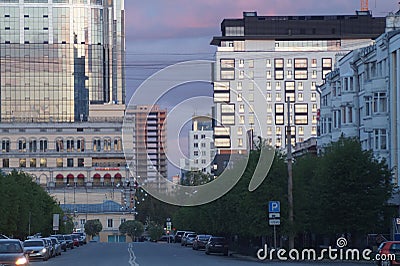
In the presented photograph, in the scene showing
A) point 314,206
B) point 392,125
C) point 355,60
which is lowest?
point 314,206

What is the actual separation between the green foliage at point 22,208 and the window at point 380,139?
31.1 metres

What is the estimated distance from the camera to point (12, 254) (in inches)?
1686

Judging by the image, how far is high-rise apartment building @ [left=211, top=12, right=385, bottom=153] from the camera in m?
170

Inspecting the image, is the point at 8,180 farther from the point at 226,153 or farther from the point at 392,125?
the point at 226,153

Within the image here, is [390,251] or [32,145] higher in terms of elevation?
[32,145]

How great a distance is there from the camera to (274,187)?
6681cm

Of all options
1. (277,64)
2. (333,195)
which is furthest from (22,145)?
(333,195)

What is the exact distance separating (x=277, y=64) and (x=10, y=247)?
5258 inches

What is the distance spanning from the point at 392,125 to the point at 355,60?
1211 centimetres

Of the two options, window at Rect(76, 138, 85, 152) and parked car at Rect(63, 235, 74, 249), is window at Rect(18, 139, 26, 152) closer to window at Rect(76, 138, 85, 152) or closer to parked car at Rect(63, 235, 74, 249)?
window at Rect(76, 138, 85, 152)

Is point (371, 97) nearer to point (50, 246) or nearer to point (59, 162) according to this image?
point (50, 246)

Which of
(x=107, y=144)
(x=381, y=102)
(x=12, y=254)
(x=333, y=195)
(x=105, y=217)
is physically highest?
(x=107, y=144)

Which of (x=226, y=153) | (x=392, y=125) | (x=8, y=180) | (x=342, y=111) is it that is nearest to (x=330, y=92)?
(x=342, y=111)

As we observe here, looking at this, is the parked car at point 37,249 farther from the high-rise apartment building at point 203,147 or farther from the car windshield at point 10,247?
the high-rise apartment building at point 203,147
